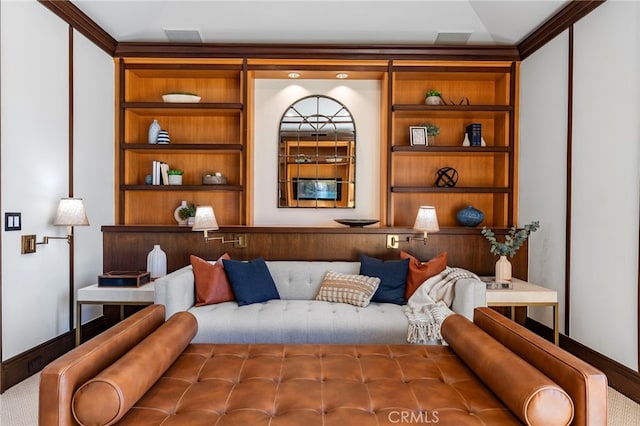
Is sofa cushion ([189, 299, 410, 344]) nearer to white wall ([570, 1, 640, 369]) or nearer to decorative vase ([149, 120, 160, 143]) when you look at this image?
white wall ([570, 1, 640, 369])

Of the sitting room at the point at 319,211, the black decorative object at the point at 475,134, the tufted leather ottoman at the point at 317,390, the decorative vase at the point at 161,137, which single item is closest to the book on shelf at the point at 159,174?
the sitting room at the point at 319,211

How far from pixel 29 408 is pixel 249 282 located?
1.57 meters

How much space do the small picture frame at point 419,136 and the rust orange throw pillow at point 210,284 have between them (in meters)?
2.40

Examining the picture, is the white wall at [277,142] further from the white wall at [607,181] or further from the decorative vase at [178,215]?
the white wall at [607,181]

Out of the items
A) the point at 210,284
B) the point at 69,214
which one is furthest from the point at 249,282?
the point at 69,214

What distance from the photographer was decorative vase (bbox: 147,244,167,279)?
3744 millimetres

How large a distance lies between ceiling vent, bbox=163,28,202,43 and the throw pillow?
2.65 m

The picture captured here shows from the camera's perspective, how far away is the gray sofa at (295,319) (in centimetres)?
285

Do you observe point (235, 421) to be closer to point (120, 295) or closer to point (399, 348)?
point (399, 348)

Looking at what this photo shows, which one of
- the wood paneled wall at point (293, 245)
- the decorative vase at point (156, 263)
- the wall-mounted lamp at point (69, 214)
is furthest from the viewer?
the wood paneled wall at point (293, 245)

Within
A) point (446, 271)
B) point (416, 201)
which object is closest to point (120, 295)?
point (446, 271)

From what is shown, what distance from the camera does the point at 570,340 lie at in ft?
10.8

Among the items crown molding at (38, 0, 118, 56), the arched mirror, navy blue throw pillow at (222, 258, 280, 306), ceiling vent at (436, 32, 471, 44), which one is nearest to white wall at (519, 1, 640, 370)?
ceiling vent at (436, 32, 471, 44)

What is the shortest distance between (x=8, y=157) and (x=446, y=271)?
130 inches
